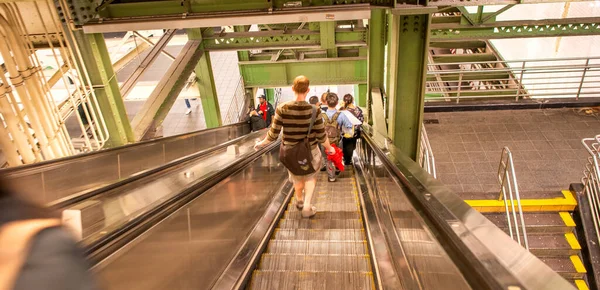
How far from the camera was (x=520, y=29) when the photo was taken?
905 centimetres

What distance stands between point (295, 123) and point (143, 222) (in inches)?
80.5

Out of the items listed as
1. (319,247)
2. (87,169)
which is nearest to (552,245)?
(319,247)

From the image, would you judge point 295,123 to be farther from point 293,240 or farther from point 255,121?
point 255,121

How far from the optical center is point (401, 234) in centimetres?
258

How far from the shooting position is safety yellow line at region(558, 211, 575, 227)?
5.29m

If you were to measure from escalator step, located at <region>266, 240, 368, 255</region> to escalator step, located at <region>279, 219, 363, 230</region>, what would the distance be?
48 cm

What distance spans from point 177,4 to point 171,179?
3.73m

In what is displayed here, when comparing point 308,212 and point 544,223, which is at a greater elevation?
point 308,212

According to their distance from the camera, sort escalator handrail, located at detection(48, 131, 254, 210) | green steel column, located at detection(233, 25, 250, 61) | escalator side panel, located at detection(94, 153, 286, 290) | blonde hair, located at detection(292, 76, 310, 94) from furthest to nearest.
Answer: green steel column, located at detection(233, 25, 250, 61)
blonde hair, located at detection(292, 76, 310, 94)
escalator handrail, located at detection(48, 131, 254, 210)
escalator side panel, located at detection(94, 153, 286, 290)

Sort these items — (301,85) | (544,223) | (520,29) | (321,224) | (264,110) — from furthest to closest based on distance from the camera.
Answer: (264,110) < (520,29) < (544,223) < (321,224) < (301,85)

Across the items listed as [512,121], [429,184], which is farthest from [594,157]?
[429,184]

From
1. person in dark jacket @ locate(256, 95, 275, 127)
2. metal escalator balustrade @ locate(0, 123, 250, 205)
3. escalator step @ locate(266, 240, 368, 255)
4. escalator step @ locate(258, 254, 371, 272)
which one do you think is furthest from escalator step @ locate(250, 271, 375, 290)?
person in dark jacket @ locate(256, 95, 275, 127)

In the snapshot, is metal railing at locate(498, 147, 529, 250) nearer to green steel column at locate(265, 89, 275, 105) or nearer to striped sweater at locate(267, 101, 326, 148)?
striped sweater at locate(267, 101, 326, 148)

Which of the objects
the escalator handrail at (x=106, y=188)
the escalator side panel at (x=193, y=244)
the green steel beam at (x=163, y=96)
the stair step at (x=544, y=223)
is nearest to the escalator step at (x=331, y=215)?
the escalator side panel at (x=193, y=244)
